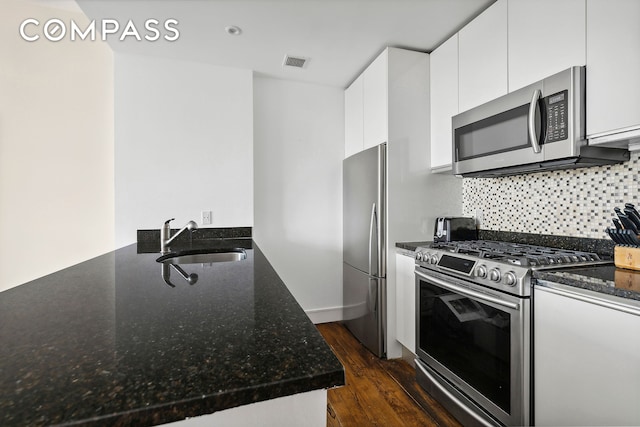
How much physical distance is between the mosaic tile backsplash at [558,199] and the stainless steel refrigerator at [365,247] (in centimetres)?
80

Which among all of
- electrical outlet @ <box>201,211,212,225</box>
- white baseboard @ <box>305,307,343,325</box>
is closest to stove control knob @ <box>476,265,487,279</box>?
Answer: white baseboard @ <box>305,307,343,325</box>

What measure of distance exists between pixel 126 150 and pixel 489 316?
9.22 feet

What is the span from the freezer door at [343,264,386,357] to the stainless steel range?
16.7 inches

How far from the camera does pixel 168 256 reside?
185cm

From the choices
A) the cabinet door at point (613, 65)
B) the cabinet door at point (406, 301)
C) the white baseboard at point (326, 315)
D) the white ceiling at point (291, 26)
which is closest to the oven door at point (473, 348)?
the cabinet door at point (406, 301)

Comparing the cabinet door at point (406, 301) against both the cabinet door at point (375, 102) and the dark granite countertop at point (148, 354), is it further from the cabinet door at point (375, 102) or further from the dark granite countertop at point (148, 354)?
the dark granite countertop at point (148, 354)

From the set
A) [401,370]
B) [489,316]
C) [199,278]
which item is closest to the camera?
[199,278]

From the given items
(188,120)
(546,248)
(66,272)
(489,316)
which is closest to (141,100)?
(188,120)

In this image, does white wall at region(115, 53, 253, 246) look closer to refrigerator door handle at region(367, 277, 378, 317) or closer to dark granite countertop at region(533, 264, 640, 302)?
refrigerator door handle at region(367, 277, 378, 317)

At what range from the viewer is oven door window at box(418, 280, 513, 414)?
1.46m

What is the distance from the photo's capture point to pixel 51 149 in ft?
8.00

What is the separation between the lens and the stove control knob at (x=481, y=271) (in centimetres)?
153

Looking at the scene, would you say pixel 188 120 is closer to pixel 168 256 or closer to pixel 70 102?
pixel 70 102

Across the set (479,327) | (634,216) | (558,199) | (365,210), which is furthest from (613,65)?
(365,210)
